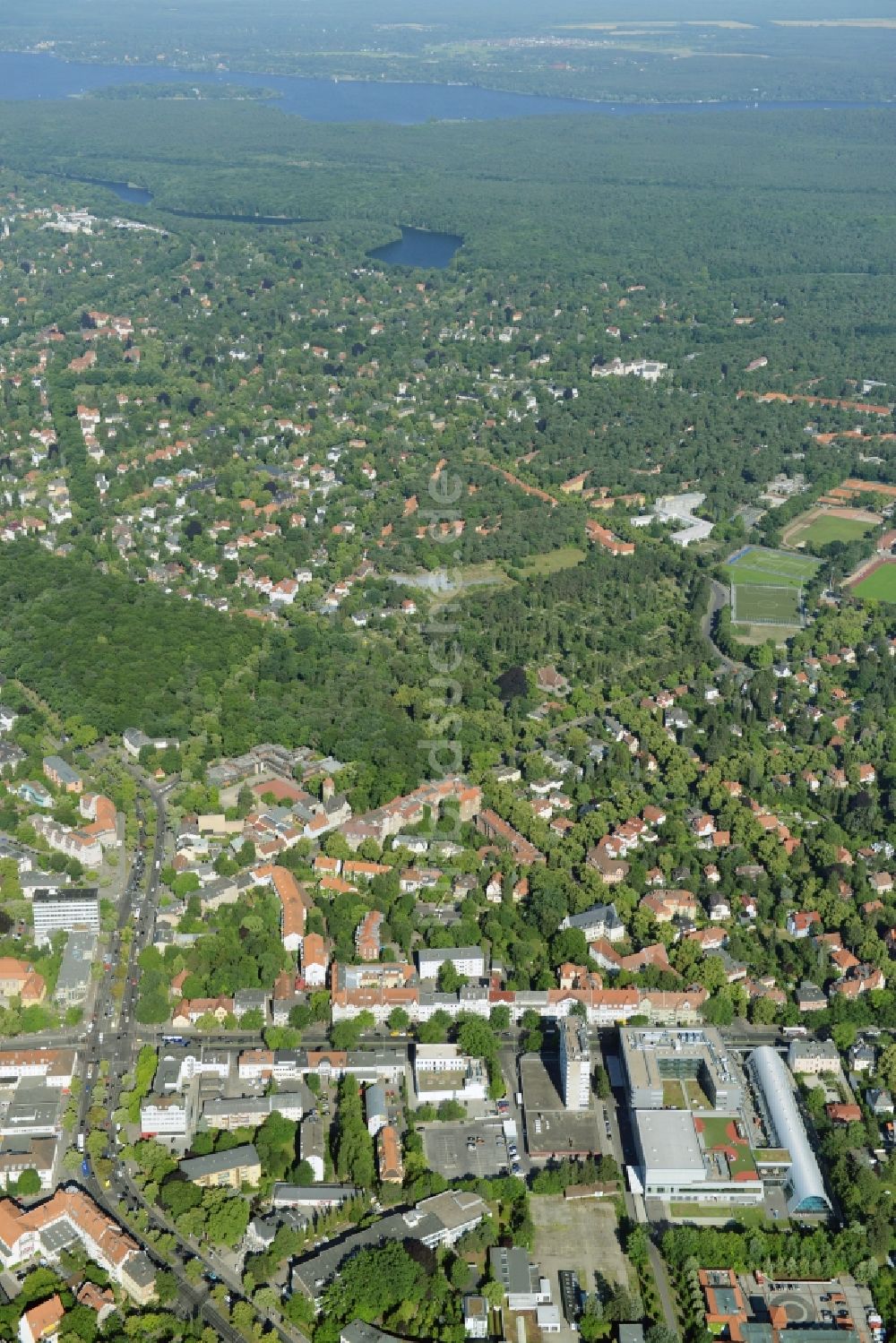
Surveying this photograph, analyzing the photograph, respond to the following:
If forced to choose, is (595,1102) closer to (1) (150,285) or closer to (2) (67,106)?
(1) (150,285)

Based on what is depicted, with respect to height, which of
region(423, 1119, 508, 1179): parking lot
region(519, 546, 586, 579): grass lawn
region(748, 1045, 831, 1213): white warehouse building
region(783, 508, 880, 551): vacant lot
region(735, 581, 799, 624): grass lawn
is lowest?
region(783, 508, 880, 551): vacant lot

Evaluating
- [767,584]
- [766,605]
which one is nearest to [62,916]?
[766,605]

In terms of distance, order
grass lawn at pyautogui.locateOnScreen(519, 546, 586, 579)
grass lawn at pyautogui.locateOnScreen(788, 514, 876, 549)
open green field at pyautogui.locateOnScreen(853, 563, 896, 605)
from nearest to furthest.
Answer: open green field at pyautogui.locateOnScreen(853, 563, 896, 605), grass lawn at pyautogui.locateOnScreen(519, 546, 586, 579), grass lawn at pyautogui.locateOnScreen(788, 514, 876, 549)

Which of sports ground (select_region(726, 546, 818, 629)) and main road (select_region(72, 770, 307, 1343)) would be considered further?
sports ground (select_region(726, 546, 818, 629))

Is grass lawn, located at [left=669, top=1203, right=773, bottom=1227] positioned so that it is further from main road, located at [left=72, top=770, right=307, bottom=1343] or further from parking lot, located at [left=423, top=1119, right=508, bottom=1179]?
main road, located at [left=72, top=770, right=307, bottom=1343]

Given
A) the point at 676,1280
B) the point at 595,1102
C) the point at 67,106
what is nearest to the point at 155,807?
the point at 595,1102

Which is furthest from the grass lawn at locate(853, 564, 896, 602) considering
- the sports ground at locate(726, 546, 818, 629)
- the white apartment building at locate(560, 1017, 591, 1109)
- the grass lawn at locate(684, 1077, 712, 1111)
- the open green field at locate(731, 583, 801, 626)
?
the white apartment building at locate(560, 1017, 591, 1109)
